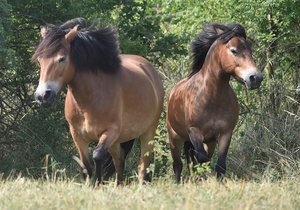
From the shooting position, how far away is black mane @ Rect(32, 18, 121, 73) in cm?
992

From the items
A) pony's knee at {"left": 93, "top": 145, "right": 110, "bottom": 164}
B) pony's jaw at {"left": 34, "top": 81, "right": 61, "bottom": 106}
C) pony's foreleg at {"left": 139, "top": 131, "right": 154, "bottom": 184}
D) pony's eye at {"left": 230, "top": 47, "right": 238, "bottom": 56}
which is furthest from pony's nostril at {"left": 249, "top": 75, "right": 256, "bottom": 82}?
Answer: pony's jaw at {"left": 34, "top": 81, "right": 61, "bottom": 106}

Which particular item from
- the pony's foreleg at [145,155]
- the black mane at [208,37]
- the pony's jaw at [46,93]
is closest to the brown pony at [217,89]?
the black mane at [208,37]

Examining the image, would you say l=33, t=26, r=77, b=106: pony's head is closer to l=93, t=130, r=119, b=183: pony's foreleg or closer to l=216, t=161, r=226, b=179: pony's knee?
l=93, t=130, r=119, b=183: pony's foreleg

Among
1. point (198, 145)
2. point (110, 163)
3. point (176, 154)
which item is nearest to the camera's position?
point (198, 145)

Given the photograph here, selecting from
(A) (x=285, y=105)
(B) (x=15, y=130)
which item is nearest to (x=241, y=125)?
(A) (x=285, y=105)

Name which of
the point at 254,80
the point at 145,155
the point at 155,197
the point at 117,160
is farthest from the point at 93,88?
the point at 155,197

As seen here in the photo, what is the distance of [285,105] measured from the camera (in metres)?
14.9

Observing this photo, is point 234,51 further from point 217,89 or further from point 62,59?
point 62,59

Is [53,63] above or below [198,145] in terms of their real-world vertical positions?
above

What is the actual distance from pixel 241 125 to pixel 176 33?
2.29m

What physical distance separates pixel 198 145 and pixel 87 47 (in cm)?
221

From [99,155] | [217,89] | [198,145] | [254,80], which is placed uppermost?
[254,80]

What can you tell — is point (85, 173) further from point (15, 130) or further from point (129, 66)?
point (15, 130)

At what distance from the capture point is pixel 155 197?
284 inches
